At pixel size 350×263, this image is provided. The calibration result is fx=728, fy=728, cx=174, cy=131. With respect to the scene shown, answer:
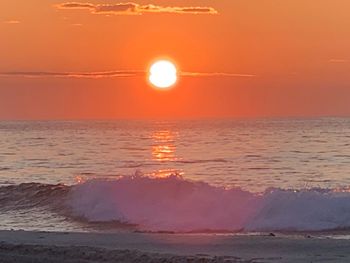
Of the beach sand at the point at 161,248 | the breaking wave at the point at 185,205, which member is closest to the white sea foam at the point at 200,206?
the breaking wave at the point at 185,205

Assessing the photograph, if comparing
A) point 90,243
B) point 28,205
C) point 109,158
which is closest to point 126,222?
point 28,205

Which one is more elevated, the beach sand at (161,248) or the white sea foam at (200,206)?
the white sea foam at (200,206)

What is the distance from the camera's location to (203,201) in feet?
82.4

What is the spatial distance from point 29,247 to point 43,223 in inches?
339

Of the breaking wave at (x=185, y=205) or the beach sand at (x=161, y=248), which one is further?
the breaking wave at (x=185, y=205)

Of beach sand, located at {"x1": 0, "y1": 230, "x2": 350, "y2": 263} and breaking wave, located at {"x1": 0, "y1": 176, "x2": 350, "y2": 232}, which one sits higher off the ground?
breaking wave, located at {"x1": 0, "y1": 176, "x2": 350, "y2": 232}

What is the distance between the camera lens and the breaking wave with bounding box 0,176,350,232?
22078mm

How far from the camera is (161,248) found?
50.1ft

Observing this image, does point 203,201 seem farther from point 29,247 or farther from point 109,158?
point 109,158

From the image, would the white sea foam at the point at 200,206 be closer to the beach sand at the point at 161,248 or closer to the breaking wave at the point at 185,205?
the breaking wave at the point at 185,205

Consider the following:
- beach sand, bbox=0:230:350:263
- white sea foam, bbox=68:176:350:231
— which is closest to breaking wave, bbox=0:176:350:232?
white sea foam, bbox=68:176:350:231

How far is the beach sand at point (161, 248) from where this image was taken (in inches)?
520

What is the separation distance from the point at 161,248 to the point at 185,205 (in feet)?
32.1

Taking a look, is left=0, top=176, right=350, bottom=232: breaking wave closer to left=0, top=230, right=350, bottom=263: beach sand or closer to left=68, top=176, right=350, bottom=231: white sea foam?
left=68, top=176, right=350, bottom=231: white sea foam
